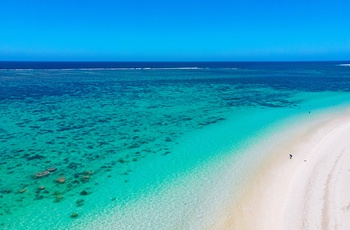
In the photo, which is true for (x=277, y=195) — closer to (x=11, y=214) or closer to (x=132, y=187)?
(x=132, y=187)

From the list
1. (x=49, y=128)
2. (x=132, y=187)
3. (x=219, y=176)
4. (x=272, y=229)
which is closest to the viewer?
(x=272, y=229)

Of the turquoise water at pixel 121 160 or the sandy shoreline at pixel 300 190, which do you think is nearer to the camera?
the sandy shoreline at pixel 300 190

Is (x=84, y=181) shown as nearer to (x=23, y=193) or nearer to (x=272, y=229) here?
(x=23, y=193)

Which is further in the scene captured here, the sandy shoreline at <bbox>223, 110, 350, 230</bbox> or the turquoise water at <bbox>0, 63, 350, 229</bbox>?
the turquoise water at <bbox>0, 63, 350, 229</bbox>

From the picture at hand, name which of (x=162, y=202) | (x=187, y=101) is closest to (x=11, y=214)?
(x=162, y=202)

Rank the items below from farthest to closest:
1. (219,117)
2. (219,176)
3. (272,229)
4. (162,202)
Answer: (219,117)
(219,176)
(162,202)
(272,229)

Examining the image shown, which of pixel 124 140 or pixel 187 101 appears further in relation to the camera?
pixel 187 101

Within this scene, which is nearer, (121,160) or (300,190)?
(300,190)
